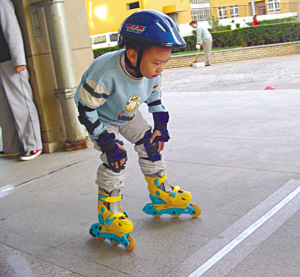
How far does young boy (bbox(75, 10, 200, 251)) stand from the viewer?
8.62 feet

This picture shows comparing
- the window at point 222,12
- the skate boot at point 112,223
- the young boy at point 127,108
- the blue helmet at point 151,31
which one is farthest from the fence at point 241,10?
the skate boot at point 112,223

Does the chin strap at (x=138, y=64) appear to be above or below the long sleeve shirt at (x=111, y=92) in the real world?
above

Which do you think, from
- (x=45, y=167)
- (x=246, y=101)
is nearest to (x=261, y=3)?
(x=246, y=101)

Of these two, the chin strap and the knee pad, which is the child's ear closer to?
the chin strap

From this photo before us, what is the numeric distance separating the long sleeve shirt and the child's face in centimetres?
16

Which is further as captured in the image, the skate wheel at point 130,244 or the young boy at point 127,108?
the skate wheel at point 130,244

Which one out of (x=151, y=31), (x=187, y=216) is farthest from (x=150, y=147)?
(x=151, y=31)

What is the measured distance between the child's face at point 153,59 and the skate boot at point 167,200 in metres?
0.80

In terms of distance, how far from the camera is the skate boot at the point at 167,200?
3098 mm

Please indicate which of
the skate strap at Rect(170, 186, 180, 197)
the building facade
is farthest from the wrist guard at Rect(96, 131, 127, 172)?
the building facade

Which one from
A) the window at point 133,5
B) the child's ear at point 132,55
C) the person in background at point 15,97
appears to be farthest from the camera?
the window at point 133,5

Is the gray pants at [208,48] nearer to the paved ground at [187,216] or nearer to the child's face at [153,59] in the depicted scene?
the paved ground at [187,216]

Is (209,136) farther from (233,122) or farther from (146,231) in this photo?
(146,231)

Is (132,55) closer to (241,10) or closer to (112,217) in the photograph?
(112,217)
